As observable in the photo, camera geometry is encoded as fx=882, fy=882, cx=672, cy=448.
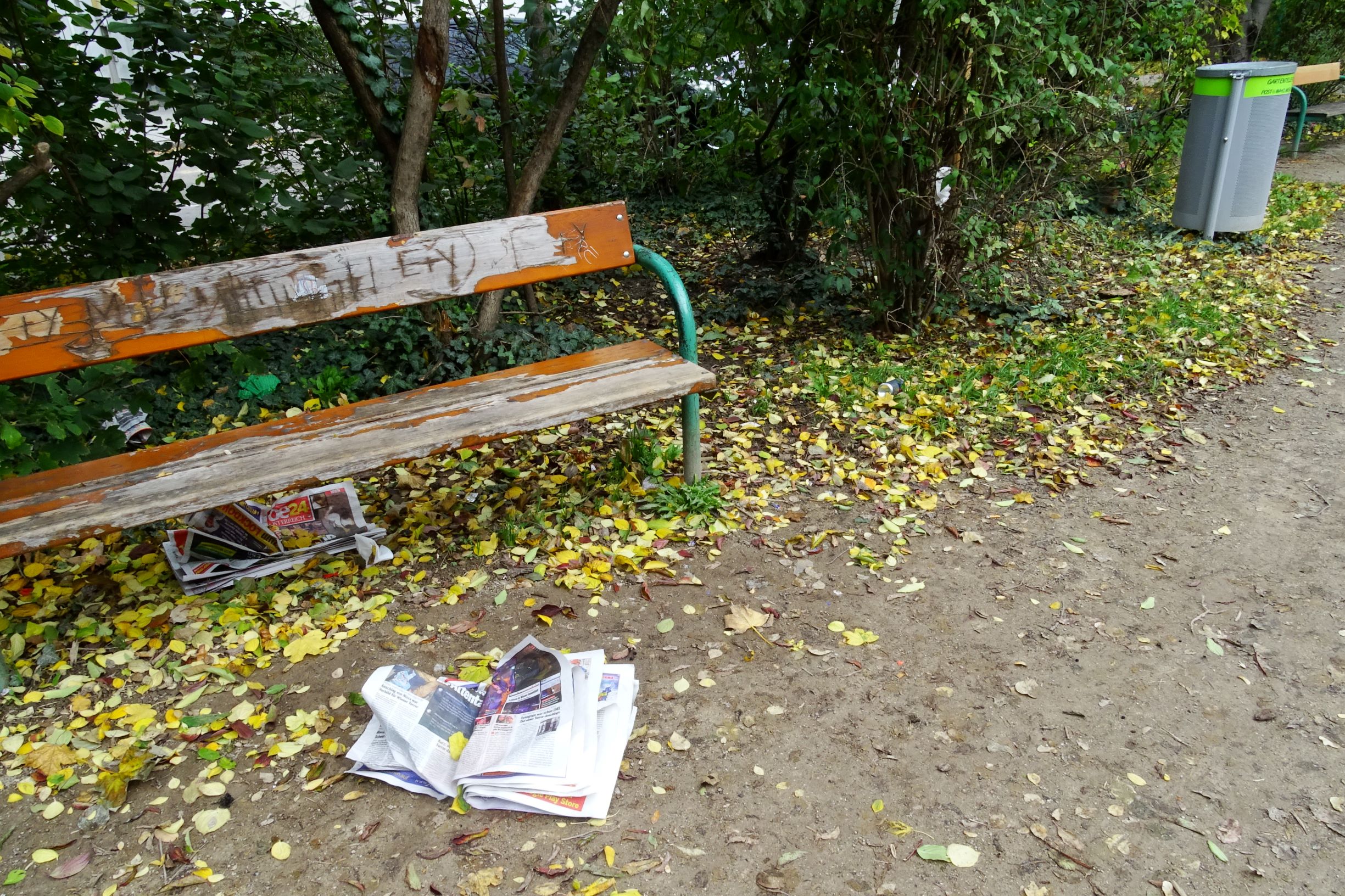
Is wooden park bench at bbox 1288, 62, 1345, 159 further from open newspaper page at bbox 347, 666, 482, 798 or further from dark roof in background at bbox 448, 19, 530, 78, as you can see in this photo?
open newspaper page at bbox 347, 666, 482, 798

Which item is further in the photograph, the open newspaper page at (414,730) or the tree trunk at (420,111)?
the tree trunk at (420,111)

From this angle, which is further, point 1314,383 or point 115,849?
point 1314,383

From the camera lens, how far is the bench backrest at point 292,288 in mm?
2631

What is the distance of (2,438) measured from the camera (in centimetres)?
268

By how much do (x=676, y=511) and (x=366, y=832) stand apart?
1.63 m

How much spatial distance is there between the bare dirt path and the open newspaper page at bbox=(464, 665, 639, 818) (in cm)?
4

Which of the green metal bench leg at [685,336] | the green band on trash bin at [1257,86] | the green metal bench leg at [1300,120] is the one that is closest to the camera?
the green metal bench leg at [685,336]

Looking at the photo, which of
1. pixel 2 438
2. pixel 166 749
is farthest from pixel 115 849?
pixel 2 438

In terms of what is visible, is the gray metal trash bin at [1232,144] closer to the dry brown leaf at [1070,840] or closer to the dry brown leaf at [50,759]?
the dry brown leaf at [1070,840]

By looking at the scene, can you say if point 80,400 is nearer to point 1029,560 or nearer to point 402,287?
point 402,287

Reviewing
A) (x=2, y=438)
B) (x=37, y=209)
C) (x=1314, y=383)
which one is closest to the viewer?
(x=2, y=438)

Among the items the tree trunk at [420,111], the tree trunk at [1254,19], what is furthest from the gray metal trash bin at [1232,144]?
the tree trunk at [420,111]

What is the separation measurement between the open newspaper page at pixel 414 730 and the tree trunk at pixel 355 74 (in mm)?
2780

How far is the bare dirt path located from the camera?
6.67 feet
